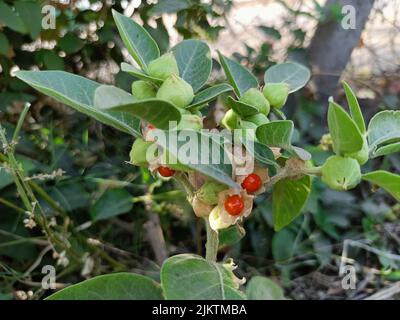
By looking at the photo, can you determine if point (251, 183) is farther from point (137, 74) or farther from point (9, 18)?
point (9, 18)

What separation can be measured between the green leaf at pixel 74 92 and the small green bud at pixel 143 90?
0.04 meters

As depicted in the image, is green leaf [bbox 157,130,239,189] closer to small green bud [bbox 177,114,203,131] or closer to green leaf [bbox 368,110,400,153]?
small green bud [bbox 177,114,203,131]

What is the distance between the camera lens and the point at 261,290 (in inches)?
30.7

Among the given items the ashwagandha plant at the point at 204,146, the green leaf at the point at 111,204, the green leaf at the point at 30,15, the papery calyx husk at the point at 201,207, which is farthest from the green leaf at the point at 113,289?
the green leaf at the point at 30,15

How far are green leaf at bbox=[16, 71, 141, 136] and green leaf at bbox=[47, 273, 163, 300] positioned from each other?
0.15 metres

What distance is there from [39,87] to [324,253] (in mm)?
827

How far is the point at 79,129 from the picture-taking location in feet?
3.78

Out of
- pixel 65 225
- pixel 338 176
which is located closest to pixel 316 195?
pixel 65 225

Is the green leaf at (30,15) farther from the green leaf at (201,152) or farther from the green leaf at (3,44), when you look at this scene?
the green leaf at (201,152)

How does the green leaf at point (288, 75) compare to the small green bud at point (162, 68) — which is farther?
the green leaf at point (288, 75)

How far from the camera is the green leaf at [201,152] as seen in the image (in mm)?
432

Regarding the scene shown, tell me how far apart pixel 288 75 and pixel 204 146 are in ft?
0.87

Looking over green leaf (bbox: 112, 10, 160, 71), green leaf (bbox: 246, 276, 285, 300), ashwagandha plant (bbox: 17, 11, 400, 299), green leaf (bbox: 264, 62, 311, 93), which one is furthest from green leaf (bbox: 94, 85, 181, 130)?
green leaf (bbox: 246, 276, 285, 300)

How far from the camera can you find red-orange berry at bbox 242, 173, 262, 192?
0.52 metres
